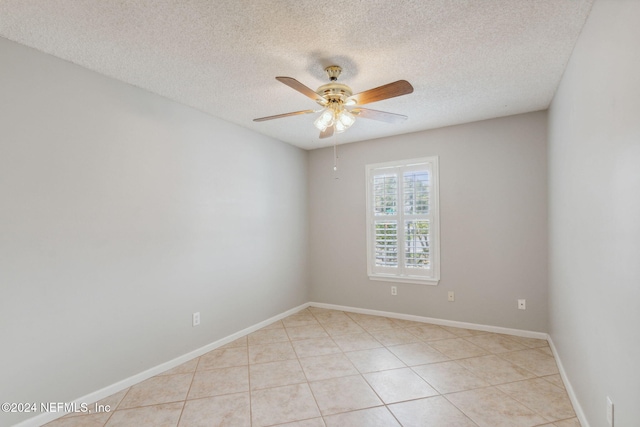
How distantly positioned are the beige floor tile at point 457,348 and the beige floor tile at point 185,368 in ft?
7.83

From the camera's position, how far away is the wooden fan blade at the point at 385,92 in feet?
6.51

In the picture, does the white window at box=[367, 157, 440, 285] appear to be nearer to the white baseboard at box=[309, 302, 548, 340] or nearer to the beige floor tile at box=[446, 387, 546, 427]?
the white baseboard at box=[309, 302, 548, 340]

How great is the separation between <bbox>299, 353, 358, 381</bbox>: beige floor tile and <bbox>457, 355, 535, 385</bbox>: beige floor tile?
104cm

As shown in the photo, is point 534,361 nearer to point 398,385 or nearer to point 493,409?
point 493,409

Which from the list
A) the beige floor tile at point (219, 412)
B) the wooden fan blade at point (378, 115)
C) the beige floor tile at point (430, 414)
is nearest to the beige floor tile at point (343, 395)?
the beige floor tile at point (430, 414)

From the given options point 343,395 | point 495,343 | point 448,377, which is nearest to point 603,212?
point 448,377

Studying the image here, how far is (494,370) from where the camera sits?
2.76 meters

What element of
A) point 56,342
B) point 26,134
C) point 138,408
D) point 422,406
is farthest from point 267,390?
point 26,134

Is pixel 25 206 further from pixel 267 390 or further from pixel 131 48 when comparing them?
pixel 267 390

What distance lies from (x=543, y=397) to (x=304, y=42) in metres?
3.02

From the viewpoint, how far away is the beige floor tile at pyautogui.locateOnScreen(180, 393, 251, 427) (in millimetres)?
2105

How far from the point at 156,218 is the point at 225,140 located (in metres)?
1.21

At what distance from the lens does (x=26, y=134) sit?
2.08 meters

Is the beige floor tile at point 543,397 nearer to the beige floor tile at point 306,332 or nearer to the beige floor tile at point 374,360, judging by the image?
the beige floor tile at point 374,360
